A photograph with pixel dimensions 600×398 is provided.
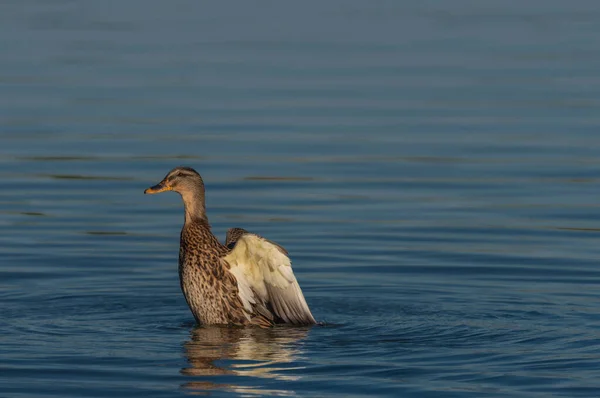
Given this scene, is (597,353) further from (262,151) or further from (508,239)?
(262,151)

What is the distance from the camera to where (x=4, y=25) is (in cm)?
2594

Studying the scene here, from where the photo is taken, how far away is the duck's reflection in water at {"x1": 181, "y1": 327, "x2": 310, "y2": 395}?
30.2 ft

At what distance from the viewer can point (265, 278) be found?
430 inches

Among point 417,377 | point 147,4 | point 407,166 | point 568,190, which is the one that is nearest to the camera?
point 417,377

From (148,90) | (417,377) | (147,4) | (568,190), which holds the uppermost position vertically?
(147,4)

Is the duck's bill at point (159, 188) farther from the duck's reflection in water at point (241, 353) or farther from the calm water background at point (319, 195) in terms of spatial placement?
the duck's reflection in water at point (241, 353)

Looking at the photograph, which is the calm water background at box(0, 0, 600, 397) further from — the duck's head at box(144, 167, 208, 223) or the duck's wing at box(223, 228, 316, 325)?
the duck's head at box(144, 167, 208, 223)

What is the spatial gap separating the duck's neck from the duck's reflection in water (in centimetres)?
88

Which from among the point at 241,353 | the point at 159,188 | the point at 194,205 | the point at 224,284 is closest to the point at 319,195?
the point at 194,205

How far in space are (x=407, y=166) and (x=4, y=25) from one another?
11.7 meters

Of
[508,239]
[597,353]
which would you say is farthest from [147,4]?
[597,353]

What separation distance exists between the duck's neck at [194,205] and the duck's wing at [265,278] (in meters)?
0.27

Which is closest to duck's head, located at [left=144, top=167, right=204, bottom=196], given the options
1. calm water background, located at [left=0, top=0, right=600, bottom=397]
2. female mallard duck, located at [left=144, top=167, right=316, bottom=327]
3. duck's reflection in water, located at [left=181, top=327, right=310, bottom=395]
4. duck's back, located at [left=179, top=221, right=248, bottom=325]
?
female mallard duck, located at [left=144, top=167, right=316, bottom=327]

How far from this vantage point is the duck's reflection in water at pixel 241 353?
9195 mm
